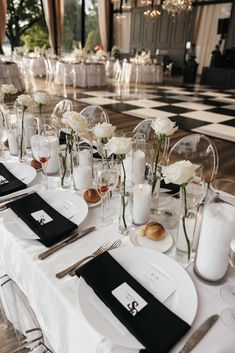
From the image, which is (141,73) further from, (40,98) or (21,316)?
(21,316)

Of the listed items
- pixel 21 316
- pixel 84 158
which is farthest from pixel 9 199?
pixel 21 316

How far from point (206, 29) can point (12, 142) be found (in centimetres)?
1326

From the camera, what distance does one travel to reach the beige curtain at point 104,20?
12.6m

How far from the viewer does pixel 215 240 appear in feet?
2.17

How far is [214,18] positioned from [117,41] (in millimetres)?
4780

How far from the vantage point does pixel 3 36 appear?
9953mm

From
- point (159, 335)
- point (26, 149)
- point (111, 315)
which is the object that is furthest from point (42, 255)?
point (26, 149)

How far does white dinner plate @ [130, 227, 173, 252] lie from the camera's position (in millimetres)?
825

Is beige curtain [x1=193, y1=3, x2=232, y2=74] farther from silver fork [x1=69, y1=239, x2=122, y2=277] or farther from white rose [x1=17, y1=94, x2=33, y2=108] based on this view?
silver fork [x1=69, y1=239, x2=122, y2=277]

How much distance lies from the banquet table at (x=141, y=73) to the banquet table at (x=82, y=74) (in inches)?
46.8

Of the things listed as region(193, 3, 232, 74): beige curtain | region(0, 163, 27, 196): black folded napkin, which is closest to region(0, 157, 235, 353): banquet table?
region(0, 163, 27, 196): black folded napkin

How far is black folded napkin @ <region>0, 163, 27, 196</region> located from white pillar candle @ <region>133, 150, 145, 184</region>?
474 millimetres

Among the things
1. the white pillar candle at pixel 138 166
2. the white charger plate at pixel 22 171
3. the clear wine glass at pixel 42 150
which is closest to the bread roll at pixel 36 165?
the white charger plate at pixel 22 171

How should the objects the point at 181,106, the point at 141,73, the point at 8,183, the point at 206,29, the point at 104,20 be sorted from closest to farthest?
the point at 8,183 → the point at 181,106 → the point at 141,73 → the point at 206,29 → the point at 104,20
